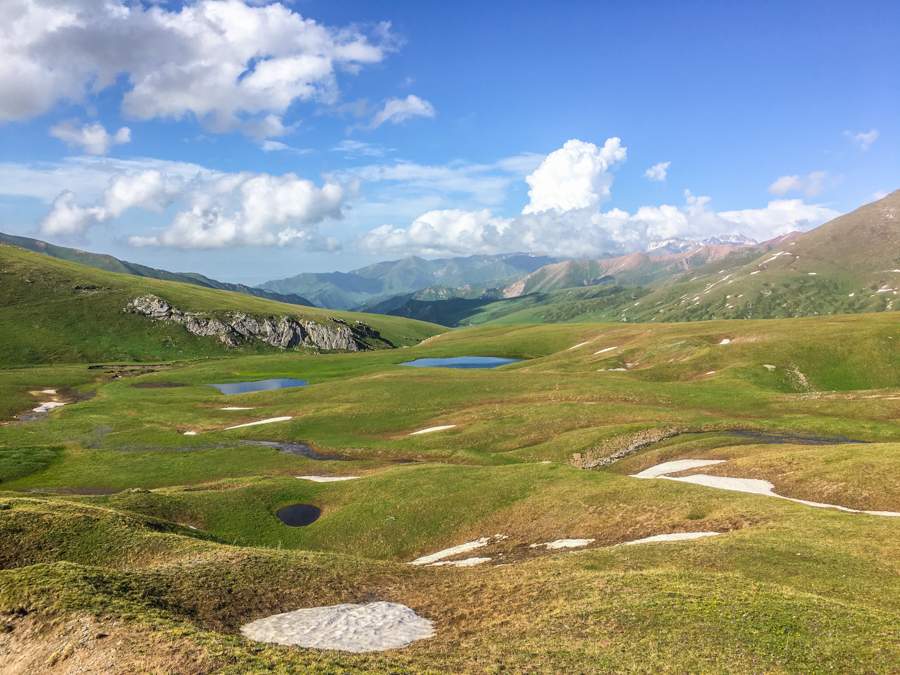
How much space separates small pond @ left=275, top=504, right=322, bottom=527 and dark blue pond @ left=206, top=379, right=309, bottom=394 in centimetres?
7967

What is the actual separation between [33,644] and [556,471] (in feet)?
A: 122

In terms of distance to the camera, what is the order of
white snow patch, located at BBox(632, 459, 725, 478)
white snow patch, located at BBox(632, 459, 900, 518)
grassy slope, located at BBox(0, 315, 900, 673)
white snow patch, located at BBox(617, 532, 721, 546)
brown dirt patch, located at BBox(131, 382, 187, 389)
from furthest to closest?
1. brown dirt patch, located at BBox(131, 382, 187, 389)
2. white snow patch, located at BBox(632, 459, 725, 478)
3. white snow patch, located at BBox(632, 459, 900, 518)
4. white snow patch, located at BBox(617, 532, 721, 546)
5. grassy slope, located at BBox(0, 315, 900, 673)

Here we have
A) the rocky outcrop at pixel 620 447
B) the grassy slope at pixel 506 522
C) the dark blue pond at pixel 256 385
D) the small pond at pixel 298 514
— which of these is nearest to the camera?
the grassy slope at pixel 506 522

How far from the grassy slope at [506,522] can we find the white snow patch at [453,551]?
68.2 inches

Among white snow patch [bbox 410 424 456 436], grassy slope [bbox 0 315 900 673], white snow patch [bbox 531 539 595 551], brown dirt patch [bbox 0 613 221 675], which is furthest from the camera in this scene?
white snow patch [bbox 410 424 456 436]

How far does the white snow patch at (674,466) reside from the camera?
4494cm

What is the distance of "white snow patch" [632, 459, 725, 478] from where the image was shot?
44938 millimetres

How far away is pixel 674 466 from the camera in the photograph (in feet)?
152

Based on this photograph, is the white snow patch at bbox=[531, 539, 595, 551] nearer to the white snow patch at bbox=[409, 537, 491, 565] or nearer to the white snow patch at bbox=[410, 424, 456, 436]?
the white snow patch at bbox=[409, 537, 491, 565]

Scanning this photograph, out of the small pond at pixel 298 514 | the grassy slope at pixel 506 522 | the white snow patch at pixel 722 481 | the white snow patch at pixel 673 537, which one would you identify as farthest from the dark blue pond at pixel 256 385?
the white snow patch at pixel 673 537

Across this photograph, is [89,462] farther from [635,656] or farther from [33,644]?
[635,656]

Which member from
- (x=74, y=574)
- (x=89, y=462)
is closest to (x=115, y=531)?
(x=74, y=574)

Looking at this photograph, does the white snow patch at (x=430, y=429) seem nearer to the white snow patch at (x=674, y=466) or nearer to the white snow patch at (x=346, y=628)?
the white snow patch at (x=674, y=466)

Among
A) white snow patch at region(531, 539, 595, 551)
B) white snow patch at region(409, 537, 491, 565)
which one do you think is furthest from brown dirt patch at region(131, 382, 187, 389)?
white snow patch at region(531, 539, 595, 551)
